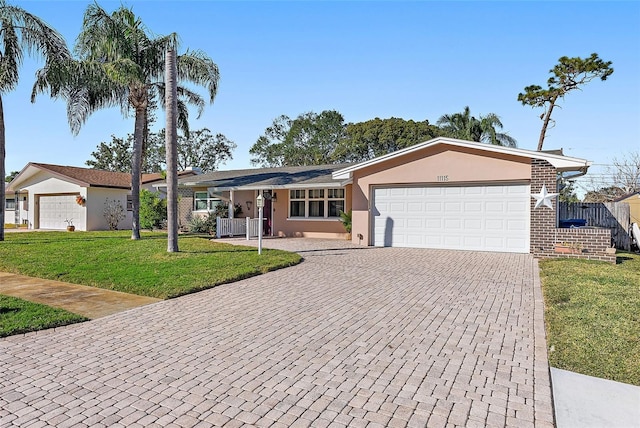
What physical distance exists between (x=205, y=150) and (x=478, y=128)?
102 ft

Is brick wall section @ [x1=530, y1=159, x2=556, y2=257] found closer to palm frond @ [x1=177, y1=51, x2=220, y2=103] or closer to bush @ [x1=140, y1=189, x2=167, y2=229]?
palm frond @ [x1=177, y1=51, x2=220, y2=103]

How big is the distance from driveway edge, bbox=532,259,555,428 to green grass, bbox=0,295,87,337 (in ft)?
18.2

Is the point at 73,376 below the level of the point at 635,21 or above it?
below

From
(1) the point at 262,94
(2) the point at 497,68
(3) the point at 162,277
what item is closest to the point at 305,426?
(3) the point at 162,277

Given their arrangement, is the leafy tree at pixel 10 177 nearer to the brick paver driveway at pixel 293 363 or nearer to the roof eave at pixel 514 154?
the roof eave at pixel 514 154

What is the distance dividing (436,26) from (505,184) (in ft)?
17.5

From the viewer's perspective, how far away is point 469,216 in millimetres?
12938

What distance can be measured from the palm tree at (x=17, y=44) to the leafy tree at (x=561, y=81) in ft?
89.6

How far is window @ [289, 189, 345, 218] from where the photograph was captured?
56.4 feet

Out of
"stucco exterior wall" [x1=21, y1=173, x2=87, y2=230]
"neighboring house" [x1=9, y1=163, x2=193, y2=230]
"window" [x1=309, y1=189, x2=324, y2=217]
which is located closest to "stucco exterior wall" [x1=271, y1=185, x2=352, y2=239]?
"window" [x1=309, y1=189, x2=324, y2=217]

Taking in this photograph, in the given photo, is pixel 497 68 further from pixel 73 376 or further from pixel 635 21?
pixel 73 376

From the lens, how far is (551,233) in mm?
11172

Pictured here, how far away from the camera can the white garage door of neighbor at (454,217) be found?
12250 millimetres

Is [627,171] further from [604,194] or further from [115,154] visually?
[115,154]
